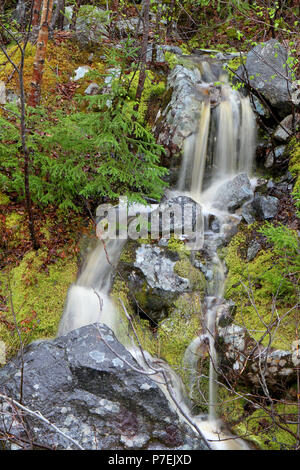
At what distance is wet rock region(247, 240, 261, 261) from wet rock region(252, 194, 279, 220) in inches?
28.0

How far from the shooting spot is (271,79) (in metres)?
7.84

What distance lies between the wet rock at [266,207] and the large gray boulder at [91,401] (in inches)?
146

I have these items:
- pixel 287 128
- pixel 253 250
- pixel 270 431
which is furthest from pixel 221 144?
pixel 270 431

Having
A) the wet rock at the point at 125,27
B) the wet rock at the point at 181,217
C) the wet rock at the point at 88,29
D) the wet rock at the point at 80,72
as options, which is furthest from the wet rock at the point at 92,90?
the wet rock at the point at 181,217

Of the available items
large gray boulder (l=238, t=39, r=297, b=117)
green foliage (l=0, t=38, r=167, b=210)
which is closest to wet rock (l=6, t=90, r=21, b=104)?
green foliage (l=0, t=38, r=167, b=210)

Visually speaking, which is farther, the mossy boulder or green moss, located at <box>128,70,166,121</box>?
green moss, located at <box>128,70,166,121</box>

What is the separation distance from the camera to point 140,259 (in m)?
5.77

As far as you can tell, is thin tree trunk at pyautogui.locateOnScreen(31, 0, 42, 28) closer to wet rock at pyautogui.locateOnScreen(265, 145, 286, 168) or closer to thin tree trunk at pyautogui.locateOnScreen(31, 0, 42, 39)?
thin tree trunk at pyautogui.locateOnScreen(31, 0, 42, 39)

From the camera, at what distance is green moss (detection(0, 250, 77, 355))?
16.6 ft

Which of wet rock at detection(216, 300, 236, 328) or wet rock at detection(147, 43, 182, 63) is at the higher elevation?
wet rock at detection(147, 43, 182, 63)

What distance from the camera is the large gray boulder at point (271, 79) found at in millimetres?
7594

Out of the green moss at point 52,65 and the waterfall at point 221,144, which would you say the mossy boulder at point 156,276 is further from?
the green moss at point 52,65
